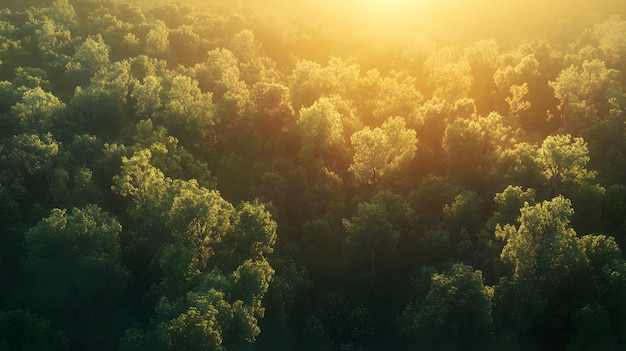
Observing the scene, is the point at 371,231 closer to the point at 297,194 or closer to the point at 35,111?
the point at 297,194

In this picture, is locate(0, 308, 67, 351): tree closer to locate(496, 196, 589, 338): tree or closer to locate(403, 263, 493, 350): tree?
locate(403, 263, 493, 350): tree

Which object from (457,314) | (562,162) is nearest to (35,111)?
(457,314)

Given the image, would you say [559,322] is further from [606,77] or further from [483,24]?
[483,24]

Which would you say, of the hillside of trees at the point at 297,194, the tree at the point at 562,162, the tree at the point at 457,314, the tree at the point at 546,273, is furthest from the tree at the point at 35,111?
the tree at the point at 562,162

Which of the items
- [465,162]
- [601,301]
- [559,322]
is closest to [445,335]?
[559,322]

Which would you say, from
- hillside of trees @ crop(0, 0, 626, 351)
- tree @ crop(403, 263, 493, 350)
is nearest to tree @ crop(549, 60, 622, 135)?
hillside of trees @ crop(0, 0, 626, 351)

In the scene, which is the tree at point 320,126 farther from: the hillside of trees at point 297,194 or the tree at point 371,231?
the tree at point 371,231
